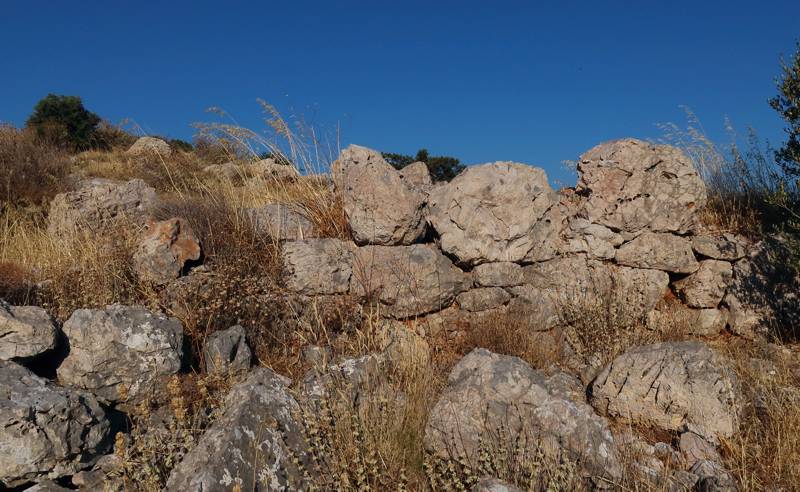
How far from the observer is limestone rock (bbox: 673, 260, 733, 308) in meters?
6.55

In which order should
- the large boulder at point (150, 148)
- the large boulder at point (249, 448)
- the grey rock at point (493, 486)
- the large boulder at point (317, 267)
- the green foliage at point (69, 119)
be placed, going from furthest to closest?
the green foliage at point (69, 119), the large boulder at point (150, 148), the large boulder at point (317, 267), the large boulder at point (249, 448), the grey rock at point (493, 486)

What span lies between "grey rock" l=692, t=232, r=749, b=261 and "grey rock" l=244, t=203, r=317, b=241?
14.2 ft

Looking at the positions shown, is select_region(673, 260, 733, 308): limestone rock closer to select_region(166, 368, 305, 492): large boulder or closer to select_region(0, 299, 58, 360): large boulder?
select_region(166, 368, 305, 492): large boulder

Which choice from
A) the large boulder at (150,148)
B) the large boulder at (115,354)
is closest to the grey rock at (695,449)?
the large boulder at (115,354)

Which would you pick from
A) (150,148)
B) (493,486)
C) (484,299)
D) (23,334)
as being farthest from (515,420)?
(150,148)

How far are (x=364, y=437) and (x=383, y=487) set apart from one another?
339 mm

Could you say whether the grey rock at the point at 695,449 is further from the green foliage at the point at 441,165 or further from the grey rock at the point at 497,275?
the green foliage at the point at 441,165

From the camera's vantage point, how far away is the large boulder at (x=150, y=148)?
512 inches

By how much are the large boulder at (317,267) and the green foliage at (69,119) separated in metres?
13.4

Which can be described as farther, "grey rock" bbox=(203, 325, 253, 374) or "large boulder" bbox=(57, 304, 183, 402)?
"grey rock" bbox=(203, 325, 253, 374)

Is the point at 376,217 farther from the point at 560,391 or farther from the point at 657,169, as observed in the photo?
the point at 657,169

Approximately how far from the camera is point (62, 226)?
6906 millimetres

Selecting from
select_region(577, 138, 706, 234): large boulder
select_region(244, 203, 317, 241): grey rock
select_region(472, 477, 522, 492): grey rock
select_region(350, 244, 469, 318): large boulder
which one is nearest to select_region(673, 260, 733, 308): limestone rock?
select_region(577, 138, 706, 234): large boulder

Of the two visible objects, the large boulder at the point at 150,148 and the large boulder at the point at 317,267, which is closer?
the large boulder at the point at 317,267
